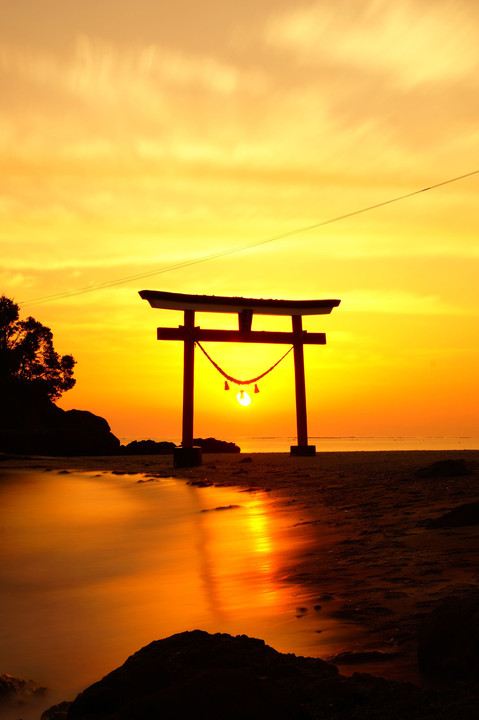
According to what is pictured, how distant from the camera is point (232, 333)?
17.6m

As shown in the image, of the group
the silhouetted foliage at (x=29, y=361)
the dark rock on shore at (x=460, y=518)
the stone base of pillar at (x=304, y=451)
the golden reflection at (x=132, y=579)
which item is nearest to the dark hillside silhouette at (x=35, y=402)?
the silhouetted foliage at (x=29, y=361)

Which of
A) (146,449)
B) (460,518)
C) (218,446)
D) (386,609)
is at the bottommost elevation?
(386,609)

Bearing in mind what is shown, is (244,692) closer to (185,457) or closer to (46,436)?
(185,457)

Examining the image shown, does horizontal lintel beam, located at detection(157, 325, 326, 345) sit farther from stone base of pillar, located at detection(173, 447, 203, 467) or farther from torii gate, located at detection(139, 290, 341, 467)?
stone base of pillar, located at detection(173, 447, 203, 467)

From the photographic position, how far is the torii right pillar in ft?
60.1

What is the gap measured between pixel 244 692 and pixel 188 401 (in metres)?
14.3

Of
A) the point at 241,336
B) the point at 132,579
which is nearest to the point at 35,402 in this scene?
the point at 241,336

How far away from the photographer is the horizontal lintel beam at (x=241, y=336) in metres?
16.6

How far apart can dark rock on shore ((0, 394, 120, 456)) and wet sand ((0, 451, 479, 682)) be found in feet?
71.3

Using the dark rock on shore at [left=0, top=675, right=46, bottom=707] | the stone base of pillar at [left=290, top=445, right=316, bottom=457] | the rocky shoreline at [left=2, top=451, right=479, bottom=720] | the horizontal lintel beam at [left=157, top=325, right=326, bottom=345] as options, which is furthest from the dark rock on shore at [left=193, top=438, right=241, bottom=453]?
the dark rock on shore at [left=0, top=675, right=46, bottom=707]

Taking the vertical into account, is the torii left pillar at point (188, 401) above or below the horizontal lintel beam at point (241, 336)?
below

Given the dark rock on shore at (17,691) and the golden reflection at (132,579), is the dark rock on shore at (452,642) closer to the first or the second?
the golden reflection at (132,579)

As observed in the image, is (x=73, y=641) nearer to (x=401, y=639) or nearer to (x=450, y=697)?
(x=401, y=639)

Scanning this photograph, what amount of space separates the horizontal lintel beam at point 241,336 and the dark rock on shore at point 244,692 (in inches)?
551
